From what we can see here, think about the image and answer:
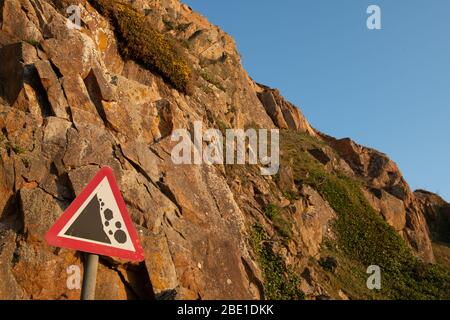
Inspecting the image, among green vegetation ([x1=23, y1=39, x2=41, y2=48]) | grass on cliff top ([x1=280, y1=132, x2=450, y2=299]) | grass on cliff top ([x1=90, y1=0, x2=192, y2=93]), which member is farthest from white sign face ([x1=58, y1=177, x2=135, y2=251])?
grass on cliff top ([x1=280, y1=132, x2=450, y2=299])

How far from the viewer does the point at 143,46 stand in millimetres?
17703

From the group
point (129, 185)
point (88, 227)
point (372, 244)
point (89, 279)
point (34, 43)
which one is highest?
point (34, 43)

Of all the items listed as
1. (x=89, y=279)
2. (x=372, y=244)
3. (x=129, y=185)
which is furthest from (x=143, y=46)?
(x=89, y=279)

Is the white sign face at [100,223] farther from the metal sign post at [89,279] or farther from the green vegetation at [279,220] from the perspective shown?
the green vegetation at [279,220]

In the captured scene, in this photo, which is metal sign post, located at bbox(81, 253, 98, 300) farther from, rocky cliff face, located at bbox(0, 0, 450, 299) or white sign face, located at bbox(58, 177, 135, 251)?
rocky cliff face, located at bbox(0, 0, 450, 299)

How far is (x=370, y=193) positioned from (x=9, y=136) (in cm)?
1874

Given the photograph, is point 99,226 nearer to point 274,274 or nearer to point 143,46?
point 274,274

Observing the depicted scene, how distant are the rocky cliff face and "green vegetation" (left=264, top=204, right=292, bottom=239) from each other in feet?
0.16

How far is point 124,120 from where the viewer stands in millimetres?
13734

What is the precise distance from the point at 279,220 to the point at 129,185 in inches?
251

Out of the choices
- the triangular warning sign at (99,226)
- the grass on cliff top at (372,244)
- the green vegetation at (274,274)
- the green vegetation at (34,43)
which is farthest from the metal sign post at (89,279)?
the grass on cliff top at (372,244)

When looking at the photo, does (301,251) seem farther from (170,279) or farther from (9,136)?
(9,136)

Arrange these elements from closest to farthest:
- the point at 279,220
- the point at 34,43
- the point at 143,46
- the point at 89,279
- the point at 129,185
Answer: the point at 89,279 < the point at 129,185 < the point at 34,43 < the point at 279,220 < the point at 143,46
